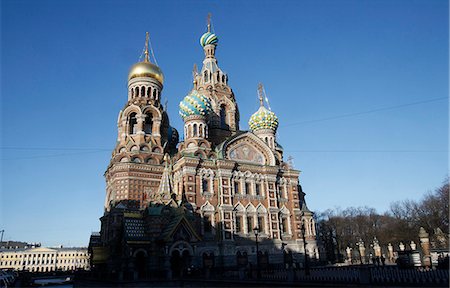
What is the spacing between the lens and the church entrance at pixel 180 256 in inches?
1012

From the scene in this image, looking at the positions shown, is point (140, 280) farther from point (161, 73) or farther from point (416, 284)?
point (161, 73)

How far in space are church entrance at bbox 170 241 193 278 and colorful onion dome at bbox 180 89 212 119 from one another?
13143mm

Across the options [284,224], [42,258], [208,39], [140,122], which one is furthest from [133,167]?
[42,258]

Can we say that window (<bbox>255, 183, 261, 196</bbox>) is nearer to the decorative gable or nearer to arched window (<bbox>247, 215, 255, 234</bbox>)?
the decorative gable

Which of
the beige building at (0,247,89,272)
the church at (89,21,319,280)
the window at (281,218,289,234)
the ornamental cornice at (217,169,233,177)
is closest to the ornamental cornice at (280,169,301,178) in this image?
the church at (89,21,319,280)

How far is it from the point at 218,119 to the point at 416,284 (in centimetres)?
2924

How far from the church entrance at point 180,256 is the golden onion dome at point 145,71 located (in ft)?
63.3

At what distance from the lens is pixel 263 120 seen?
3897cm

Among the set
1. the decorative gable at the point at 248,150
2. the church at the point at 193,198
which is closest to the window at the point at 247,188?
the church at the point at 193,198

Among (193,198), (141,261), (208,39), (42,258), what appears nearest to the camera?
(141,261)

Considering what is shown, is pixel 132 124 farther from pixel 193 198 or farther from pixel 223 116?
pixel 193 198

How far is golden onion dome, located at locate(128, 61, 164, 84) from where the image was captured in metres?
37.9

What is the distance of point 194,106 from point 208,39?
13907mm

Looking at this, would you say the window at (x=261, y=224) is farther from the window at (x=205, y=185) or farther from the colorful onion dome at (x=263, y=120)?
the colorful onion dome at (x=263, y=120)
